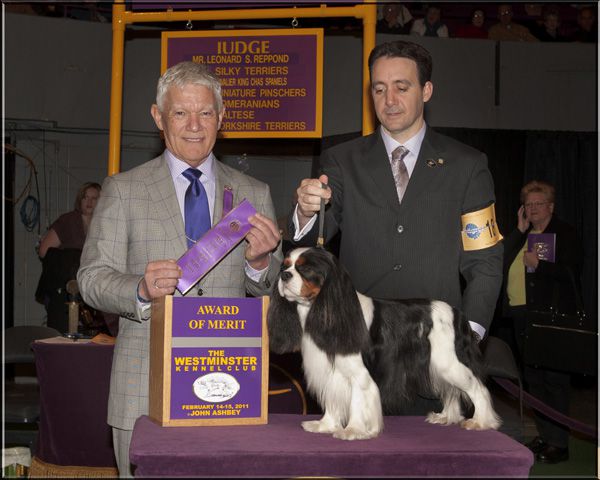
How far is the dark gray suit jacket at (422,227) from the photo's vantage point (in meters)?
2.48

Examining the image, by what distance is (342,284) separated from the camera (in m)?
2.09

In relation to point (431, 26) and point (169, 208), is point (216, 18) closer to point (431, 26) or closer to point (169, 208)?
point (169, 208)

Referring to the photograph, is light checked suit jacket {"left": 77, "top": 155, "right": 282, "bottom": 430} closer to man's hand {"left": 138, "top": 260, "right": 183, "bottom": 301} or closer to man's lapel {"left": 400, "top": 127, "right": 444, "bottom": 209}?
man's hand {"left": 138, "top": 260, "right": 183, "bottom": 301}

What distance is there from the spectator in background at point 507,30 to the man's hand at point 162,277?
29.9ft

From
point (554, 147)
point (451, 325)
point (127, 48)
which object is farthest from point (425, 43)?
point (451, 325)

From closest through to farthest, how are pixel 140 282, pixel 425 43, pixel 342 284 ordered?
pixel 342 284
pixel 140 282
pixel 425 43

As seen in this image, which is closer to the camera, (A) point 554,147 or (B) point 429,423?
(B) point 429,423

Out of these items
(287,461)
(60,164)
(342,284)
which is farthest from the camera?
(60,164)

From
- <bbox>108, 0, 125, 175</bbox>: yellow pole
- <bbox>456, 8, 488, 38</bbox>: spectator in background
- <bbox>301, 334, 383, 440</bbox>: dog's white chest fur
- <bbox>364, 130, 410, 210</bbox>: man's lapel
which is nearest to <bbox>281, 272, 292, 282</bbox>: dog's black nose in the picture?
<bbox>301, 334, 383, 440</bbox>: dog's white chest fur

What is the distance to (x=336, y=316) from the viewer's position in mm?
2084

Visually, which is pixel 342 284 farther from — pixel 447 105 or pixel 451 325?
pixel 447 105

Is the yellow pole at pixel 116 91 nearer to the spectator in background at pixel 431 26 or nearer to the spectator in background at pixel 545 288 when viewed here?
the spectator in background at pixel 545 288

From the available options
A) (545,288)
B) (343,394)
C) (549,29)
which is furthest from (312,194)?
(549,29)

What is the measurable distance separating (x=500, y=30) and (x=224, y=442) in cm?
964
